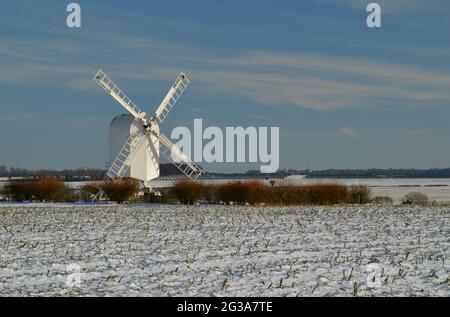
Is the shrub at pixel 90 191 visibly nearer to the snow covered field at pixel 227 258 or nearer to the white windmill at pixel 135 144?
the white windmill at pixel 135 144

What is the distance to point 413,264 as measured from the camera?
13016 millimetres

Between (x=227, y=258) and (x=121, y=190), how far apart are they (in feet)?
92.5

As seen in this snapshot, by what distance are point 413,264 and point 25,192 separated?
3727 centimetres

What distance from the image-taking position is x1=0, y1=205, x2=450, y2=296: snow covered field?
11.0 m

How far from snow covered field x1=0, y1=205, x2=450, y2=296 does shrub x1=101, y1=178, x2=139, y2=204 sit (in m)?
17.4

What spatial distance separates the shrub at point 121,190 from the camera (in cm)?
4141

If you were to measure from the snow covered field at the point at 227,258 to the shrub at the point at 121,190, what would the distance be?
17436mm

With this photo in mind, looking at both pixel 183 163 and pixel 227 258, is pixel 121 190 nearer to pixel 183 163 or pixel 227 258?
pixel 183 163

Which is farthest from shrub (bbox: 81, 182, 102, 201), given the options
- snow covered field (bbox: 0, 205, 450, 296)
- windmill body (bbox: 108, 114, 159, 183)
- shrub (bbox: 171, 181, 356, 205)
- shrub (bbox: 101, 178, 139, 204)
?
snow covered field (bbox: 0, 205, 450, 296)

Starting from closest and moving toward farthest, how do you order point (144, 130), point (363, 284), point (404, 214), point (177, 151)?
point (363, 284)
point (404, 214)
point (144, 130)
point (177, 151)

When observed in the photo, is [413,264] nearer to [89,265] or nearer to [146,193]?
[89,265]

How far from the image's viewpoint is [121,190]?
4144 cm

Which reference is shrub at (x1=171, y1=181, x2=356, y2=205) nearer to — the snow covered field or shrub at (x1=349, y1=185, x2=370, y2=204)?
shrub at (x1=349, y1=185, x2=370, y2=204)
